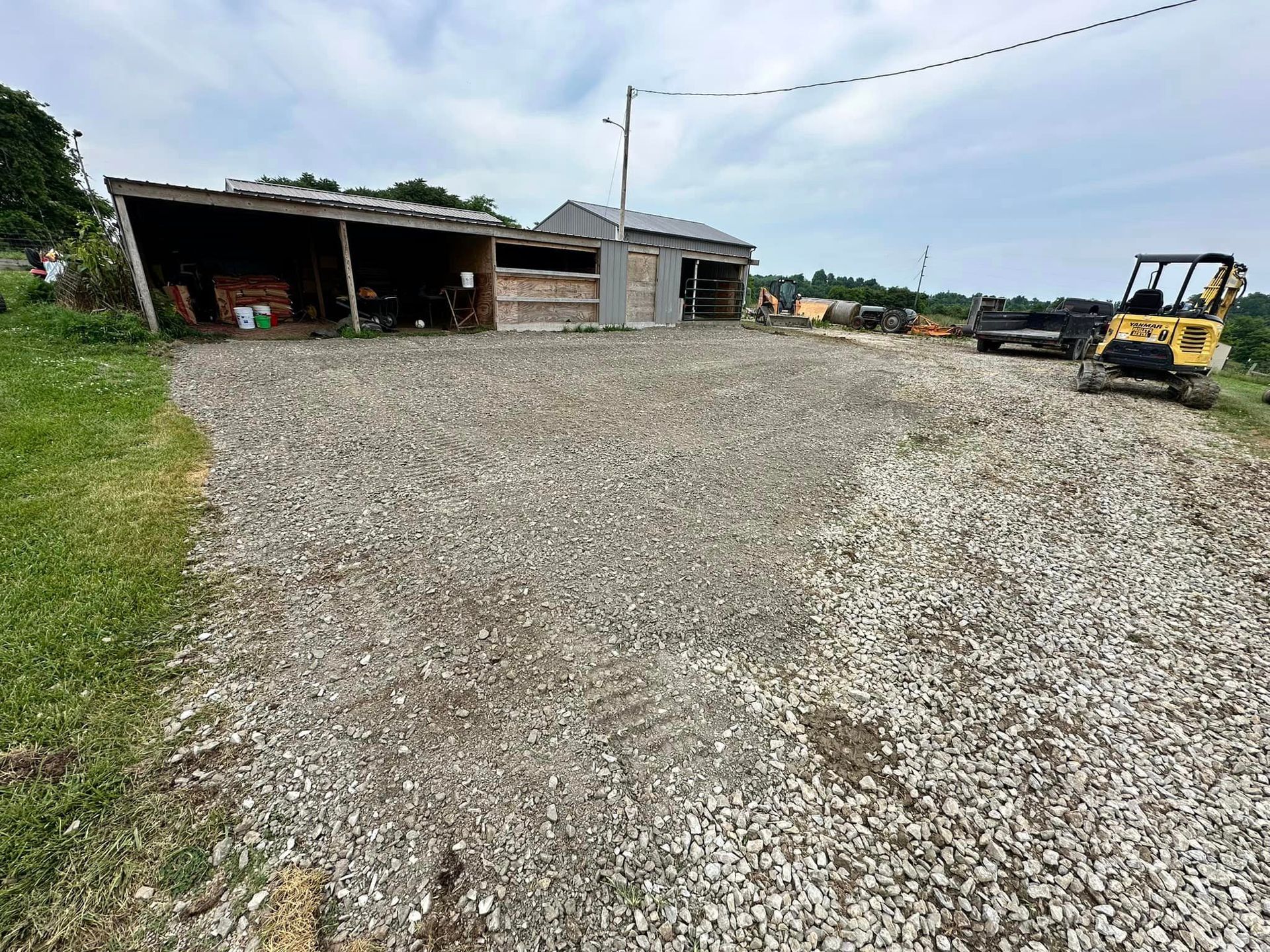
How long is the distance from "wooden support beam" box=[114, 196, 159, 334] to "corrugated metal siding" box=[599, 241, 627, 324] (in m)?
10.8

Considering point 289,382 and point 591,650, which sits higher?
point 289,382

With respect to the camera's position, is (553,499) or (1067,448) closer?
(553,499)

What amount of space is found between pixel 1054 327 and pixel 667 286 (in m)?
12.5

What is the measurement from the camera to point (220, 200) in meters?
9.34

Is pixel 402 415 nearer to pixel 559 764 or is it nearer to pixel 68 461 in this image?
pixel 68 461

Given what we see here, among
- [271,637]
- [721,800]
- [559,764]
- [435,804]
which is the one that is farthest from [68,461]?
[721,800]

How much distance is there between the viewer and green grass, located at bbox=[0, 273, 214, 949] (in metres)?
1.69

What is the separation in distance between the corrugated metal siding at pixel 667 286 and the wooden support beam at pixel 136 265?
13.8 m

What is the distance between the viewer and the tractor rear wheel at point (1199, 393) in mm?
8906

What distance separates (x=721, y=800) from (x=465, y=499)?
3.26 metres

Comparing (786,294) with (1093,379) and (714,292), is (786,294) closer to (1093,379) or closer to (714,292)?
(714,292)

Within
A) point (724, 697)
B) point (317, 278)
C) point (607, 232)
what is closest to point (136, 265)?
point (317, 278)

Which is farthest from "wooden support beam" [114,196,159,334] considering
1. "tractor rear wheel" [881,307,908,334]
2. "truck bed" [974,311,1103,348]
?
"tractor rear wheel" [881,307,908,334]

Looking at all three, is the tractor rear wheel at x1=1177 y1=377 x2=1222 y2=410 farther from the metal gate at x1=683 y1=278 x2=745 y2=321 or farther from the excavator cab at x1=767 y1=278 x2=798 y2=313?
the excavator cab at x1=767 y1=278 x2=798 y2=313
